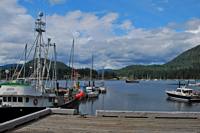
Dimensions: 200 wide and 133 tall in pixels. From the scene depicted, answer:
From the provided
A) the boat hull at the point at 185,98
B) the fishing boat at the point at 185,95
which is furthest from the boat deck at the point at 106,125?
the fishing boat at the point at 185,95

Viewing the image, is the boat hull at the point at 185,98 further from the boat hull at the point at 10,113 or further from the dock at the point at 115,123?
the dock at the point at 115,123

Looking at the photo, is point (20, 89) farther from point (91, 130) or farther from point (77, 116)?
point (91, 130)

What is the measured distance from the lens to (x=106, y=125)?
11859mm

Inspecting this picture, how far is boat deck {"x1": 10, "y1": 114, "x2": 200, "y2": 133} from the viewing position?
1083 cm

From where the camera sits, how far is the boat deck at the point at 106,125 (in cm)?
1083

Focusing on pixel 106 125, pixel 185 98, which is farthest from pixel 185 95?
pixel 106 125

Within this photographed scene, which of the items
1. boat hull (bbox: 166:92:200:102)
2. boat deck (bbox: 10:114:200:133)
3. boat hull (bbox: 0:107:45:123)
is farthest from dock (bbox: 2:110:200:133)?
boat hull (bbox: 166:92:200:102)

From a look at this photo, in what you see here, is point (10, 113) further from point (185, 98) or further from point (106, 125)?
point (185, 98)

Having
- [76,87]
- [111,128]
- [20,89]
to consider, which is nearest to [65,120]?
[111,128]

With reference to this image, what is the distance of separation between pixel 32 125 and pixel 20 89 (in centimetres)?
2462

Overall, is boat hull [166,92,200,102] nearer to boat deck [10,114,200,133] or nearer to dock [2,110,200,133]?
dock [2,110,200,133]

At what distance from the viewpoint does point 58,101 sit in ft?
156

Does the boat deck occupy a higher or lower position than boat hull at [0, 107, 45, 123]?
higher

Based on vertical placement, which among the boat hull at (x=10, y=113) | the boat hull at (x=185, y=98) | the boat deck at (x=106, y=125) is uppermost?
the boat deck at (x=106, y=125)
